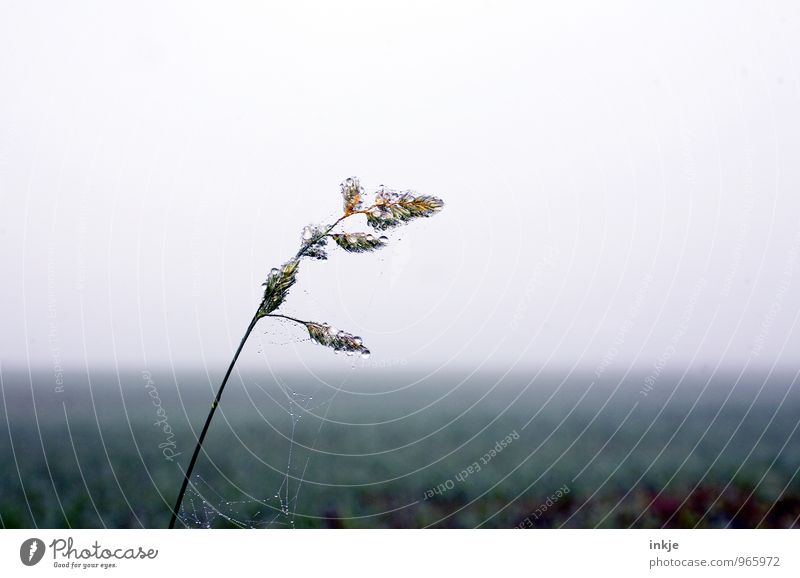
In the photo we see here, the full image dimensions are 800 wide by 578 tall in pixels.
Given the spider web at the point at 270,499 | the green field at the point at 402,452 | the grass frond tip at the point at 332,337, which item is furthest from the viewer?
the green field at the point at 402,452

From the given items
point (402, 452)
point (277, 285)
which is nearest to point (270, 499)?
point (402, 452)

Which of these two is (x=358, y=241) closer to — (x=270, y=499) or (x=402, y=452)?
(x=270, y=499)

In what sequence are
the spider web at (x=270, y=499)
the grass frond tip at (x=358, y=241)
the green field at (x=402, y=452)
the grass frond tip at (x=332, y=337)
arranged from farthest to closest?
the green field at (x=402, y=452)
the spider web at (x=270, y=499)
the grass frond tip at (x=358, y=241)
the grass frond tip at (x=332, y=337)

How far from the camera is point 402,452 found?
7.64ft

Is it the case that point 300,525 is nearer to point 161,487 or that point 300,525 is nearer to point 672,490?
point 161,487

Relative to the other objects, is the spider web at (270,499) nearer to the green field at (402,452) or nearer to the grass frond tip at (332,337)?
the green field at (402,452)

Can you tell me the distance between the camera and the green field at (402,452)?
6.75 ft

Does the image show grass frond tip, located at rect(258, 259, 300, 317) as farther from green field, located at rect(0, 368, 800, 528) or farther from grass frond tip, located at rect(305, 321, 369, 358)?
green field, located at rect(0, 368, 800, 528)

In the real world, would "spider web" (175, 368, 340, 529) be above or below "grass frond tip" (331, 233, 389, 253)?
below

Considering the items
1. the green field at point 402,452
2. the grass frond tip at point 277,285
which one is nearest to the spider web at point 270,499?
the green field at point 402,452

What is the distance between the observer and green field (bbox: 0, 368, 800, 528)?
6.75ft

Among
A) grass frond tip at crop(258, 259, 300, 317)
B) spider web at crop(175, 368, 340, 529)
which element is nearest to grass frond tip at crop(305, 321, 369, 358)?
grass frond tip at crop(258, 259, 300, 317)

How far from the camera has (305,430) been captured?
2199 millimetres
